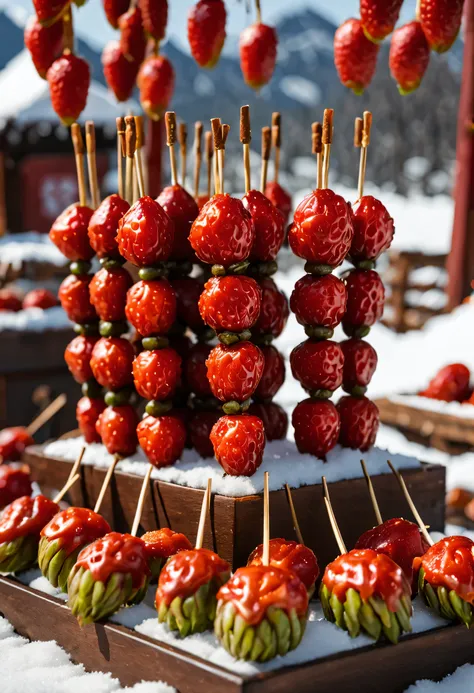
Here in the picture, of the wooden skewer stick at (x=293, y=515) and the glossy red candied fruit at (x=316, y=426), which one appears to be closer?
the wooden skewer stick at (x=293, y=515)

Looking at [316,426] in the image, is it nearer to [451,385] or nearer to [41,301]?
[451,385]

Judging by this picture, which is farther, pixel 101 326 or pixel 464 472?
pixel 464 472

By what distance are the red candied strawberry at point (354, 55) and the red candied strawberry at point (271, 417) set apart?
0.59 meters

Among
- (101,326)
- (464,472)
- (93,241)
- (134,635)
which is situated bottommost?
(464,472)

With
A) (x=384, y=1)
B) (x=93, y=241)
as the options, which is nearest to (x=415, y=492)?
(x=93, y=241)

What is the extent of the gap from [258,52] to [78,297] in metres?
0.63

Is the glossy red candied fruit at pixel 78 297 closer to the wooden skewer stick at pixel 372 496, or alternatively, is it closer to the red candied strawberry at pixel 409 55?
the wooden skewer stick at pixel 372 496

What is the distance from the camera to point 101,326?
4.75ft

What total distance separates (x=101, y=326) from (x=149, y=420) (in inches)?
7.6

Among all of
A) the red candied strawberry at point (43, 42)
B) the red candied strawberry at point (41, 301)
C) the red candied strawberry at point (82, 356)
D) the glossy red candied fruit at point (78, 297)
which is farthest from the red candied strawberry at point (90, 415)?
the red candied strawberry at point (41, 301)

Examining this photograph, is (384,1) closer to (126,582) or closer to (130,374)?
(130,374)

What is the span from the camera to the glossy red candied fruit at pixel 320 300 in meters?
1.27

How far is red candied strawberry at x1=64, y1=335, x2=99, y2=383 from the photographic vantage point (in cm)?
151

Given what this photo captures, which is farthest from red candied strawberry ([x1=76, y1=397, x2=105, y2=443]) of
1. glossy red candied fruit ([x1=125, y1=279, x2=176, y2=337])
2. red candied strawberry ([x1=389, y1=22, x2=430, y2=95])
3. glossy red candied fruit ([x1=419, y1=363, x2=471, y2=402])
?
glossy red candied fruit ([x1=419, y1=363, x2=471, y2=402])
